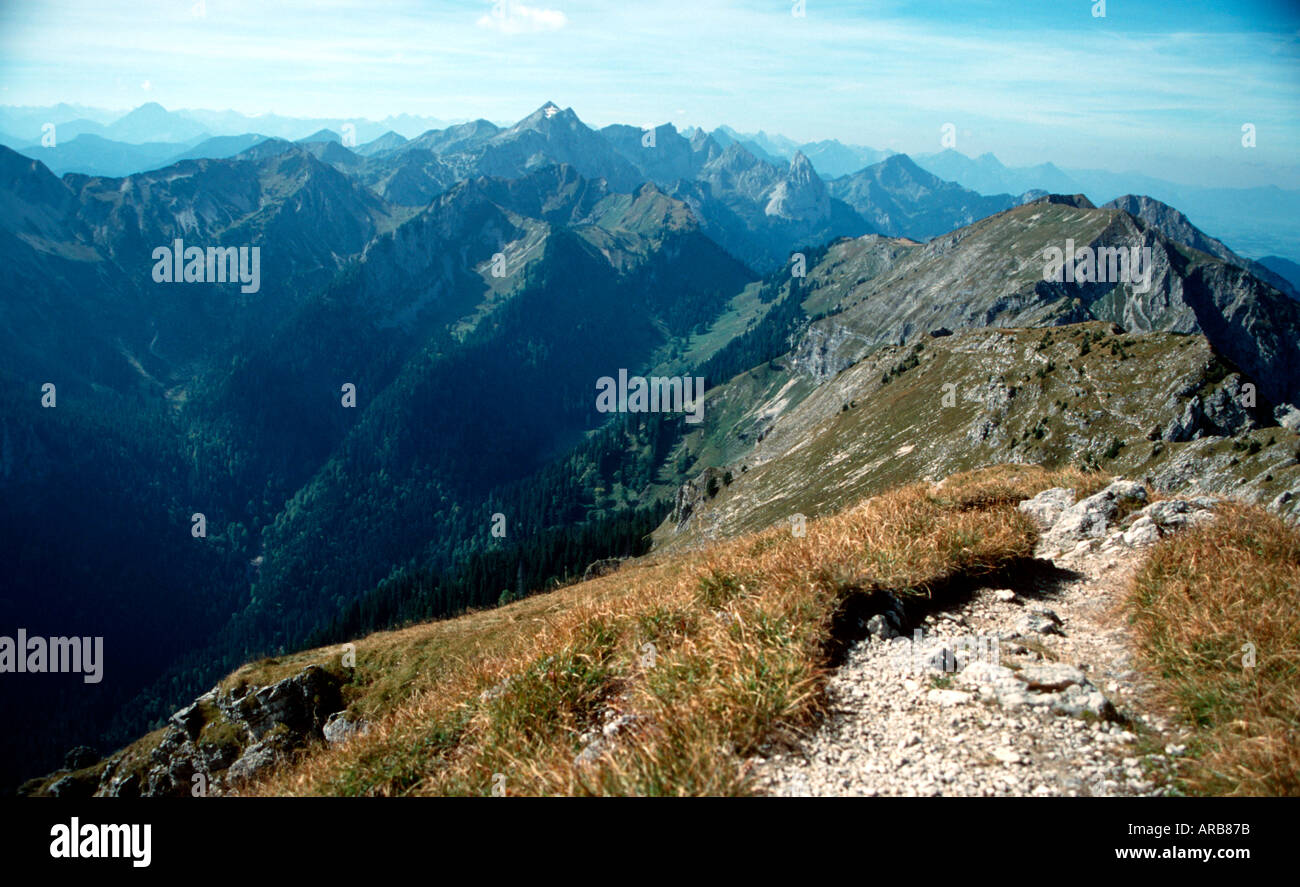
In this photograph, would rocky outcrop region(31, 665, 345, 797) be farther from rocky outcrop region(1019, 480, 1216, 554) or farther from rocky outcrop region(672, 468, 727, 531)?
rocky outcrop region(672, 468, 727, 531)

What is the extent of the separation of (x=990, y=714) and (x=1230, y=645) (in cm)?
369

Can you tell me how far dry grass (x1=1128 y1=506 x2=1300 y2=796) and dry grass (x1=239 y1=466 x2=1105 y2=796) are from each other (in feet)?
8.88

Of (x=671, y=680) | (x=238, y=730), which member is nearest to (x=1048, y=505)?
(x=671, y=680)

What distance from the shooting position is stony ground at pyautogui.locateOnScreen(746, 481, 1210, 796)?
6801mm

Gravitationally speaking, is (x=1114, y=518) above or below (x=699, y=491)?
above

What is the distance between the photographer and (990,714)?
26.1ft

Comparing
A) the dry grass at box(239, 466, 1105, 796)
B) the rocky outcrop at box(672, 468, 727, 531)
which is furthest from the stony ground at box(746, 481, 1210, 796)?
the rocky outcrop at box(672, 468, 727, 531)

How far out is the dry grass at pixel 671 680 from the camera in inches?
283

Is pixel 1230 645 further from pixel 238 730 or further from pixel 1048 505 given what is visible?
pixel 238 730

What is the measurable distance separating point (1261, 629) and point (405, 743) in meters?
12.3

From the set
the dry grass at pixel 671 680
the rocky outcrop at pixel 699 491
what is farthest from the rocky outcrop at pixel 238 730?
the rocky outcrop at pixel 699 491

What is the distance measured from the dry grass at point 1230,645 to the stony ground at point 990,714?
42 centimetres

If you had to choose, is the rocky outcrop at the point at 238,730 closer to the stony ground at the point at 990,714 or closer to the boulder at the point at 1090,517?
the stony ground at the point at 990,714
